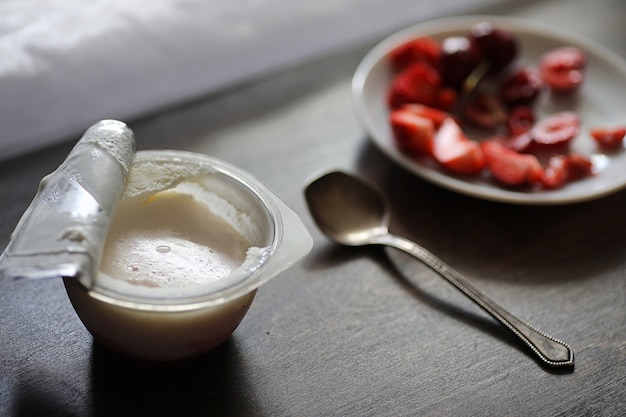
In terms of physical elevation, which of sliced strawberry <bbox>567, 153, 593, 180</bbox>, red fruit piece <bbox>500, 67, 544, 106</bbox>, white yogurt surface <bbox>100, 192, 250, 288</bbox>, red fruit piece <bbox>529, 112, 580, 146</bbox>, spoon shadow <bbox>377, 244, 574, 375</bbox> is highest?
white yogurt surface <bbox>100, 192, 250, 288</bbox>

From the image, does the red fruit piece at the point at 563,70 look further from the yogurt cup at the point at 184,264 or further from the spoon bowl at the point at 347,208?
the yogurt cup at the point at 184,264

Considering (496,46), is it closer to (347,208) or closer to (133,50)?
(347,208)

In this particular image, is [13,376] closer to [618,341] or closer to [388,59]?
[618,341]

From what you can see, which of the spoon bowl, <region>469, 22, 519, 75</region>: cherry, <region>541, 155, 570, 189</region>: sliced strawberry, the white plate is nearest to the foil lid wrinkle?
the spoon bowl

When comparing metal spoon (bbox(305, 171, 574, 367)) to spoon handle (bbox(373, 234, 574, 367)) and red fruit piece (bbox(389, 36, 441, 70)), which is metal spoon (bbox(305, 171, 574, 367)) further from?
red fruit piece (bbox(389, 36, 441, 70))

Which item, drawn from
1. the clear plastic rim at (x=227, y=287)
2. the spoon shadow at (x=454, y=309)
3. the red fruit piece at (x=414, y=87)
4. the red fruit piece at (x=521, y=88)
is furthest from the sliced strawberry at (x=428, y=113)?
the clear plastic rim at (x=227, y=287)

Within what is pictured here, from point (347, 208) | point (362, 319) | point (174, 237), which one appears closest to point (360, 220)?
point (347, 208)
